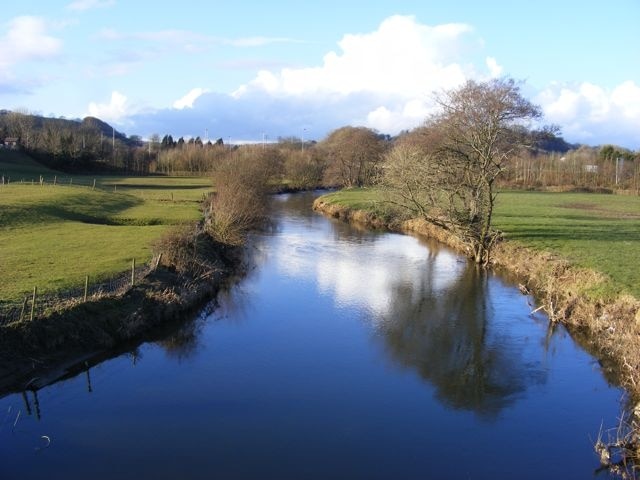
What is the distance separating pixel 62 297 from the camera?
1806 centimetres

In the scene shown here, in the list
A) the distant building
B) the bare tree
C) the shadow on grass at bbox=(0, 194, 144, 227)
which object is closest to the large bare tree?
the shadow on grass at bbox=(0, 194, 144, 227)

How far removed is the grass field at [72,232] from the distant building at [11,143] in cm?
3910

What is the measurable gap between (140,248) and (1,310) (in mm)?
10565

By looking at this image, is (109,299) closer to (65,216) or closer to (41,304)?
(41,304)

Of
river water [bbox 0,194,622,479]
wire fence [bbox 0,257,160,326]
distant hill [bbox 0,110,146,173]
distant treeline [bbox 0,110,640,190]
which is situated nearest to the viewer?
river water [bbox 0,194,622,479]

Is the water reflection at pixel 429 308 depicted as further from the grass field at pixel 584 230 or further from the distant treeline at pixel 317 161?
the distant treeline at pixel 317 161

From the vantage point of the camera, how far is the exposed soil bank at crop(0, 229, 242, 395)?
15125 mm

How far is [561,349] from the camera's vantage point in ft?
60.8

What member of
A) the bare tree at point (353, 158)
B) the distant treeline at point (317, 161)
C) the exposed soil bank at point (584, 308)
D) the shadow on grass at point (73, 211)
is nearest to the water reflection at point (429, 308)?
the exposed soil bank at point (584, 308)

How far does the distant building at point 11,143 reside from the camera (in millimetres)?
86162

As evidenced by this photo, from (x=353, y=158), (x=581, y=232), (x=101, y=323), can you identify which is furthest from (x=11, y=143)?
(x=581, y=232)

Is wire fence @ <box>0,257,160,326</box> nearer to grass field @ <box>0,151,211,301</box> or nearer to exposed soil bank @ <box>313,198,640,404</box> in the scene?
grass field @ <box>0,151,211,301</box>

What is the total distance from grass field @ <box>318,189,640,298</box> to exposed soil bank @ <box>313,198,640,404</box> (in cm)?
68

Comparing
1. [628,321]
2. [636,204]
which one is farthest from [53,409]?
[636,204]
